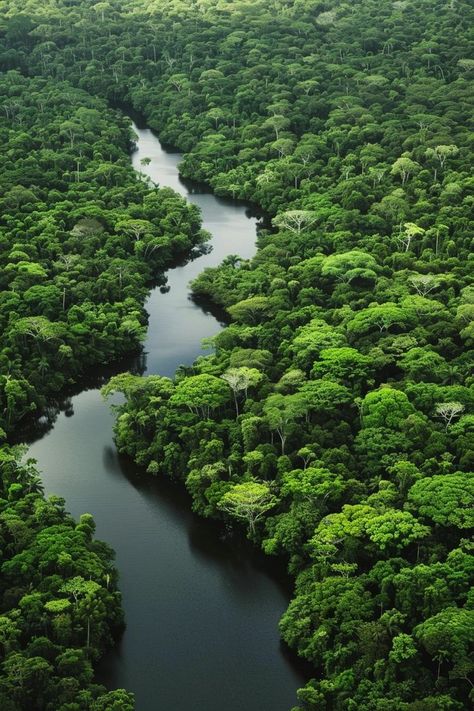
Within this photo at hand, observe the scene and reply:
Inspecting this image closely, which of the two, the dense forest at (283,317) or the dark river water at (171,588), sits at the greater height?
the dense forest at (283,317)

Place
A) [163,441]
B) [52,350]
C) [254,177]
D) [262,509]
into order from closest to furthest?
[262,509], [163,441], [52,350], [254,177]

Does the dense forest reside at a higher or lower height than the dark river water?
higher

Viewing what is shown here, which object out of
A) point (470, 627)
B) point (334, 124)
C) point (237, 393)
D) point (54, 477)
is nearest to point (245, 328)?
point (237, 393)

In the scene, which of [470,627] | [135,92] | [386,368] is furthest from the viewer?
[135,92]

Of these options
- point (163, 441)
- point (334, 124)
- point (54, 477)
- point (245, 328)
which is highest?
point (334, 124)

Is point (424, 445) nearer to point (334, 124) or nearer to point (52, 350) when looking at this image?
point (52, 350)
